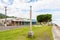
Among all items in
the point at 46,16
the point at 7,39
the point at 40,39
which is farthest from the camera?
the point at 46,16

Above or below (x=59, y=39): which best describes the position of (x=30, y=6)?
above

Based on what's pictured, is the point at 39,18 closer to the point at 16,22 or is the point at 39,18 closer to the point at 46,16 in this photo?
the point at 46,16

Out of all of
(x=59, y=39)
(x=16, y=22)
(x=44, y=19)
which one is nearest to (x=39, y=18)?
(x=44, y=19)

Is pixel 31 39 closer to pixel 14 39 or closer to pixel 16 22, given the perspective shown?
pixel 14 39

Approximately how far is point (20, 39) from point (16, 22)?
26414 mm

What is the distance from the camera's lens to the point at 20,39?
1102 centimetres

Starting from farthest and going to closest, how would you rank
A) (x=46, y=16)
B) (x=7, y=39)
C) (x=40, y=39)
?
(x=46, y=16) < (x=40, y=39) < (x=7, y=39)

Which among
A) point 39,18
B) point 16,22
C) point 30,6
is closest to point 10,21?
point 16,22

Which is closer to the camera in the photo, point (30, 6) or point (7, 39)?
point (7, 39)

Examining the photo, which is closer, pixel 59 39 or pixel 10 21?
pixel 59 39

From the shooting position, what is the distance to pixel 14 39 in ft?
35.5

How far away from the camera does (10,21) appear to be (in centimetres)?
3659

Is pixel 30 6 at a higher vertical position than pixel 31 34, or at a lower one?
higher

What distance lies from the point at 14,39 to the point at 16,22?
26569mm
